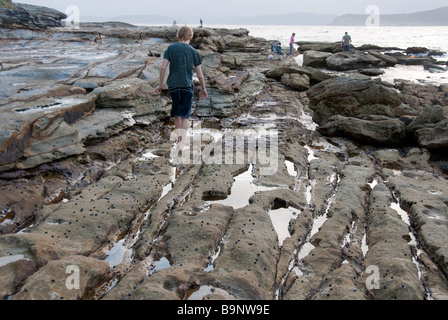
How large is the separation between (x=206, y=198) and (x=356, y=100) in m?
7.97

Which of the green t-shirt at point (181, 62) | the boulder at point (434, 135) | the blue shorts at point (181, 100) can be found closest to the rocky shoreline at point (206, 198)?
the boulder at point (434, 135)

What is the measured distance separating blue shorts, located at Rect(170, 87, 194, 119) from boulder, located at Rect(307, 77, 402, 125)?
5751mm

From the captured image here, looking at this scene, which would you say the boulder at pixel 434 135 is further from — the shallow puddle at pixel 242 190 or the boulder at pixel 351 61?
the boulder at pixel 351 61

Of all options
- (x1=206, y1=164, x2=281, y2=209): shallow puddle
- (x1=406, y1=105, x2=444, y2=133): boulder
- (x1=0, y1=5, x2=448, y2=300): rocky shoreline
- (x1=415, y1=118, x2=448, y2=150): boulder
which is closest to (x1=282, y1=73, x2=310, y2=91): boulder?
(x1=0, y1=5, x2=448, y2=300): rocky shoreline

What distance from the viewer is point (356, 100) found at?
1166 cm

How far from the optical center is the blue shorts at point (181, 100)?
720 centimetres

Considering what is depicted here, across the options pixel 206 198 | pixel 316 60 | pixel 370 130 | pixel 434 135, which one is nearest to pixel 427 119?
pixel 434 135

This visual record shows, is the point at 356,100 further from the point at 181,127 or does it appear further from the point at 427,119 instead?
the point at 181,127

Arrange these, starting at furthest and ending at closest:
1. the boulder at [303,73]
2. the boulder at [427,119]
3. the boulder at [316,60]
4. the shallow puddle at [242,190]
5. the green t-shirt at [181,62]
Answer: the boulder at [316,60]
the boulder at [303,73]
the boulder at [427,119]
the green t-shirt at [181,62]
the shallow puddle at [242,190]

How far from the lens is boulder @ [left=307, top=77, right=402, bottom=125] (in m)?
11.5

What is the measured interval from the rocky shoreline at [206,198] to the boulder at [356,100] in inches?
1.8

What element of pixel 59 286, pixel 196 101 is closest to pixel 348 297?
pixel 59 286

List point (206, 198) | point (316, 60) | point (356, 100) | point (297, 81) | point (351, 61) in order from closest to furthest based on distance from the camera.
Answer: point (206, 198) → point (356, 100) → point (297, 81) → point (351, 61) → point (316, 60)

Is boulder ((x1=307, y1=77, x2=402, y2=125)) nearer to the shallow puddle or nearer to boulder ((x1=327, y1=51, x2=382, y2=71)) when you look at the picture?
the shallow puddle
